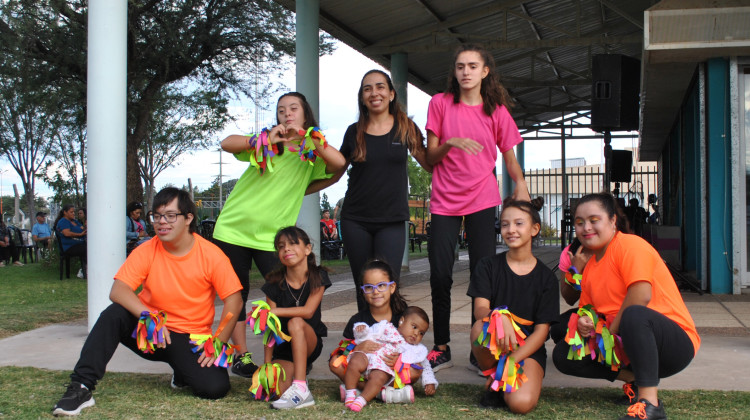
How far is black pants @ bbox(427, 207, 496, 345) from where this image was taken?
4.32 meters

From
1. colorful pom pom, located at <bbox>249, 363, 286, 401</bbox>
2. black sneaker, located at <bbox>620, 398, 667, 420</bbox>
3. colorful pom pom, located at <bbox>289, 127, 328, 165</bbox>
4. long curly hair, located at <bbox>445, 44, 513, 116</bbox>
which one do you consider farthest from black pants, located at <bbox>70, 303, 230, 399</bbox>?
long curly hair, located at <bbox>445, 44, 513, 116</bbox>

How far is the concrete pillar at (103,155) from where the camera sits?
5.33 metres

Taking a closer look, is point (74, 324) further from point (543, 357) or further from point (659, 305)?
point (659, 305)

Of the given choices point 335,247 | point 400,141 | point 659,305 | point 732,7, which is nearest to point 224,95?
point 335,247

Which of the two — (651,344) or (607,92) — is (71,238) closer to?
(607,92)

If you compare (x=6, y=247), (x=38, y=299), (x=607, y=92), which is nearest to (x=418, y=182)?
(x=6, y=247)

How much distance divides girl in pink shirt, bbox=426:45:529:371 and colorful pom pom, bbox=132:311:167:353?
1595mm

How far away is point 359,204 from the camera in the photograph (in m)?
4.23

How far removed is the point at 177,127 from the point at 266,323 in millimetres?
23205

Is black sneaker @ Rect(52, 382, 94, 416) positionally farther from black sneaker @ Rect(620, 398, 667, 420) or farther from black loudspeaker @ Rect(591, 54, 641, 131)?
black loudspeaker @ Rect(591, 54, 641, 131)

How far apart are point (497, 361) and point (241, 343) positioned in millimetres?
1515

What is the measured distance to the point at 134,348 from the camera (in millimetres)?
3840

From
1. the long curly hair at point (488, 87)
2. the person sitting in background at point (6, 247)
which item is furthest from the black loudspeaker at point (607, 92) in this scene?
the person sitting in background at point (6, 247)

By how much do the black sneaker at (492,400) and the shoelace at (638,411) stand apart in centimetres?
62
